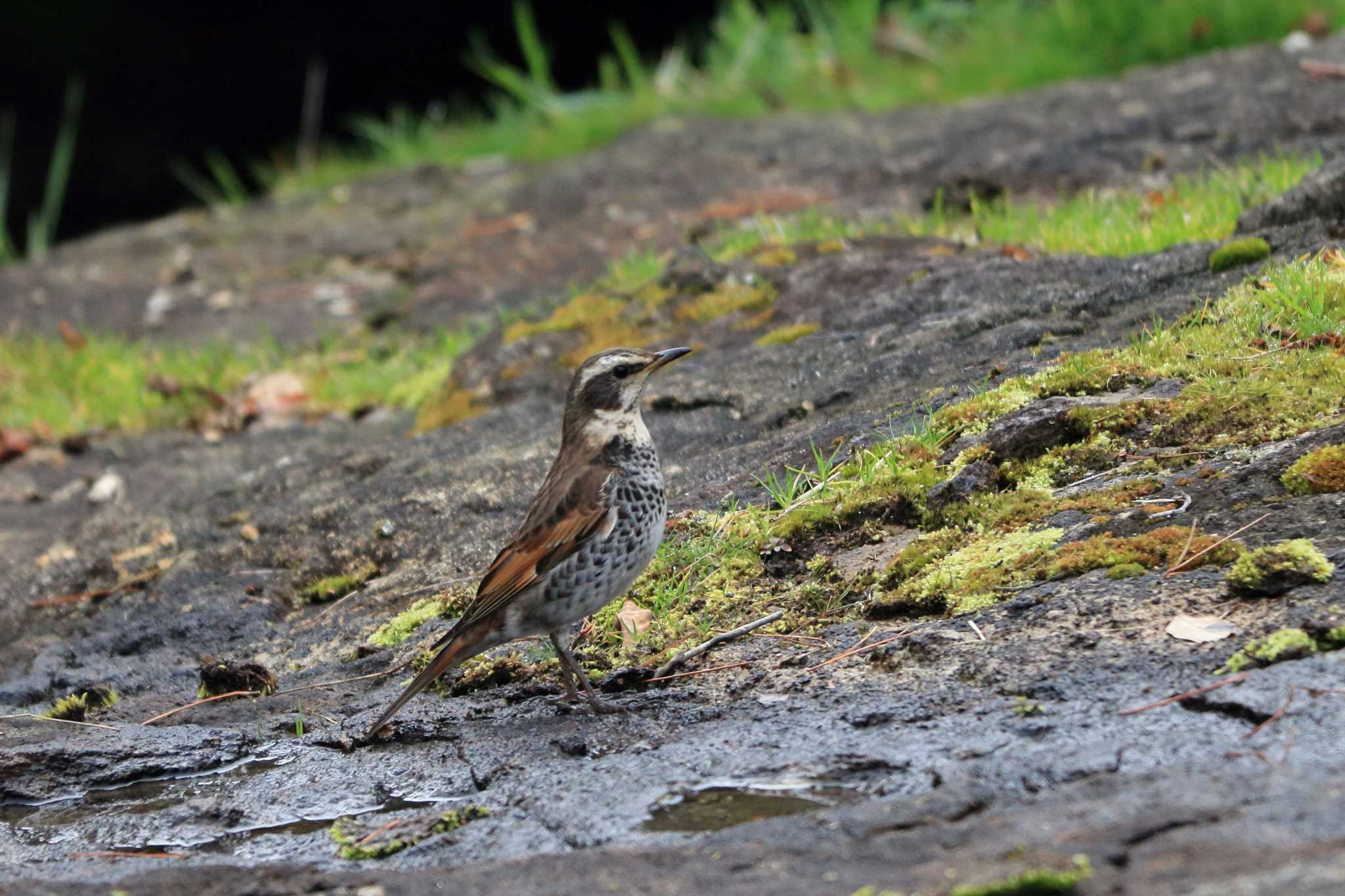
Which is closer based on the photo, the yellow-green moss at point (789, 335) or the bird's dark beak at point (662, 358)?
the bird's dark beak at point (662, 358)

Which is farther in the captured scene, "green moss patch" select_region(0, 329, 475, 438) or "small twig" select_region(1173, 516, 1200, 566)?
"green moss patch" select_region(0, 329, 475, 438)

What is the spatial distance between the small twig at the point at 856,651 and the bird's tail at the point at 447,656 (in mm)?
1004

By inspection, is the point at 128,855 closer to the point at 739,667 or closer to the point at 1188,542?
the point at 739,667

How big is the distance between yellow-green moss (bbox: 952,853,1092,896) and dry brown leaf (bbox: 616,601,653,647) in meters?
2.15

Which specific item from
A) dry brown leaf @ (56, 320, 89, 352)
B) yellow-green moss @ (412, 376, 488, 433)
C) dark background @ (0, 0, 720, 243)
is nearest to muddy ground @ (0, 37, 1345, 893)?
yellow-green moss @ (412, 376, 488, 433)

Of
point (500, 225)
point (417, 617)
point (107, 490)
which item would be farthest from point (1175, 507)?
point (500, 225)

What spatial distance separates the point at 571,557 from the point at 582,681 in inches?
14.7

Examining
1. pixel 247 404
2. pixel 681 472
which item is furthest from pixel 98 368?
pixel 681 472

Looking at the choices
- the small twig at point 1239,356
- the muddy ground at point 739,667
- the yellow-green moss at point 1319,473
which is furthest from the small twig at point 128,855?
the small twig at point 1239,356

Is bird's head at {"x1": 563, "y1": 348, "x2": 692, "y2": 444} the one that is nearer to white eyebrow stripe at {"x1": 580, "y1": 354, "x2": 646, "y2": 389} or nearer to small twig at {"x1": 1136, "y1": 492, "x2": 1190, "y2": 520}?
white eyebrow stripe at {"x1": 580, "y1": 354, "x2": 646, "y2": 389}

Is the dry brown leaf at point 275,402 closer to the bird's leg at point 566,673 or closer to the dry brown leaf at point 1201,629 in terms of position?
the bird's leg at point 566,673

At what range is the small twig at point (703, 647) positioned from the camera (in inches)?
173

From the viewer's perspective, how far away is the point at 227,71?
16469mm

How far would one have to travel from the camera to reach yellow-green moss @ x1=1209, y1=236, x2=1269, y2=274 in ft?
19.0
